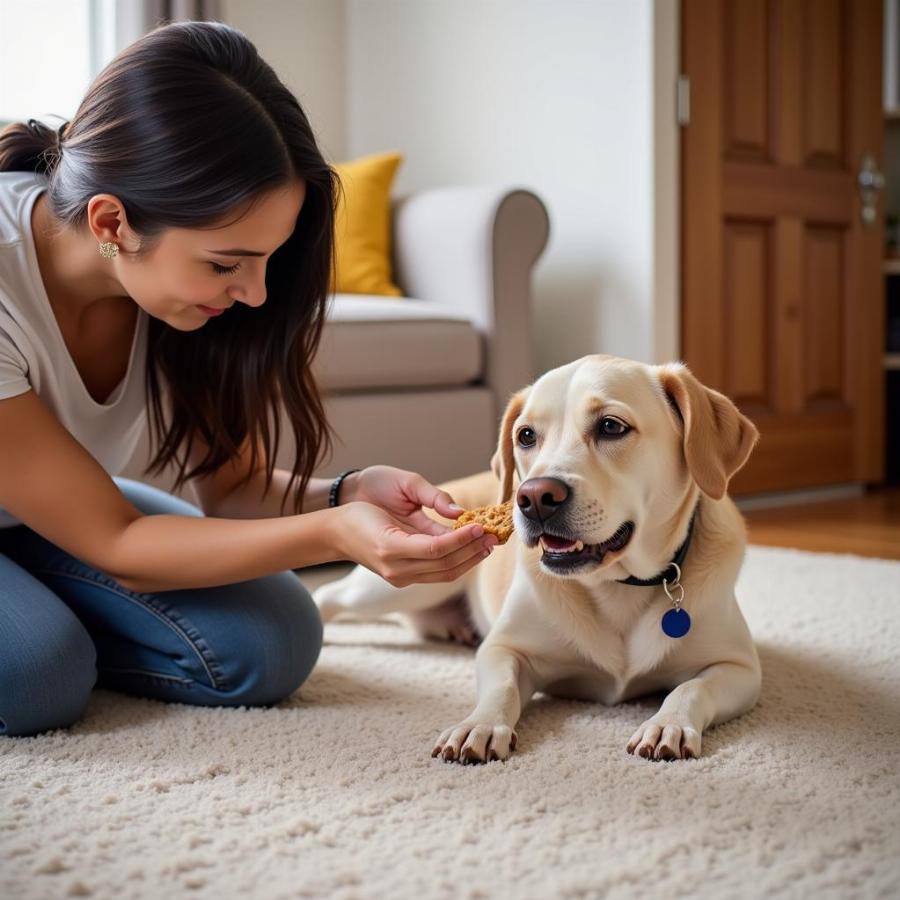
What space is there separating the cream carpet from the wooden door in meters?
2.21

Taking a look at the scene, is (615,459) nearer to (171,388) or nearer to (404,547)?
(404,547)

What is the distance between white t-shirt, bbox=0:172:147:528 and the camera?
154 cm

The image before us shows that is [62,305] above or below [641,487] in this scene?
above

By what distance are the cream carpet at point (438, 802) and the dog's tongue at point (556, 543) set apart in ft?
0.87

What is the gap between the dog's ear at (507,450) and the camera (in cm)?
175

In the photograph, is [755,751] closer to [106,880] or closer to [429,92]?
[106,880]

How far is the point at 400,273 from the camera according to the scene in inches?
145

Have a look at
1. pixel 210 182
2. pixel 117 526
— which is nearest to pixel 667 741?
pixel 117 526

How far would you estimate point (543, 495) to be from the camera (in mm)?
1471

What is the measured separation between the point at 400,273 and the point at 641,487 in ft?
7.37

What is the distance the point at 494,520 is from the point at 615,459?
0.19m

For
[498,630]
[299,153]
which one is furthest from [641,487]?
[299,153]

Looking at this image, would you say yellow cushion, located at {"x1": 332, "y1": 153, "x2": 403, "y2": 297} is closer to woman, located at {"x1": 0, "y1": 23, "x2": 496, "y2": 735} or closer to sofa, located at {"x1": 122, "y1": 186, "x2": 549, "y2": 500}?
sofa, located at {"x1": 122, "y1": 186, "x2": 549, "y2": 500}

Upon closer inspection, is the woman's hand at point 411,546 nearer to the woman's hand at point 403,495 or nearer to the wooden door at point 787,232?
the woman's hand at point 403,495
